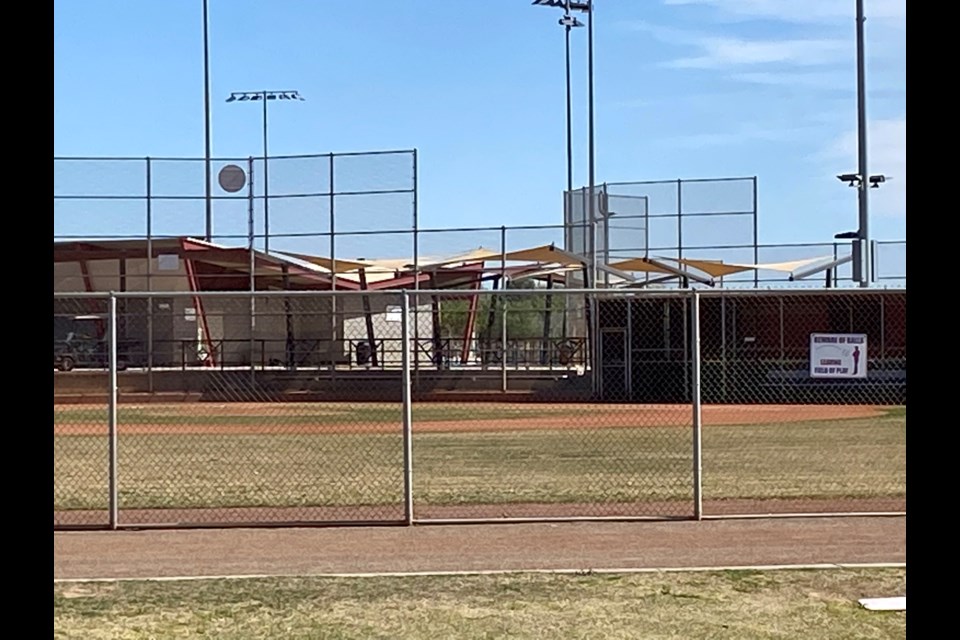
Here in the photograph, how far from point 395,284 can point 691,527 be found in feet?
107

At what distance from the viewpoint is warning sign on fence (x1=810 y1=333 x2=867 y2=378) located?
12891 millimetres

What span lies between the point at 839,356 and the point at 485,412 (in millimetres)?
15965

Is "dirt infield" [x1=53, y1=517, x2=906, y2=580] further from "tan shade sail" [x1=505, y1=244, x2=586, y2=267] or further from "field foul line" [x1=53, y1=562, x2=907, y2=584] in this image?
"tan shade sail" [x1=505, y1=244, x2=586, y2=267]

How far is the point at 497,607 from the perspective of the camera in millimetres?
8484

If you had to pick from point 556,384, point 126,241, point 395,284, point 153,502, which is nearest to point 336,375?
point 556,384

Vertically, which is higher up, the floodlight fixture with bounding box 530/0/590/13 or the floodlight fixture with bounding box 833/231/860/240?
the floodlight fixture with bounding box 530/0/590/13

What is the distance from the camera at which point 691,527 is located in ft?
39.6

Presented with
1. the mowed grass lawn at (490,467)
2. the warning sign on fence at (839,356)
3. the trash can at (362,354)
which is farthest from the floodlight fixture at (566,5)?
the warning sign on fence at (839,356)

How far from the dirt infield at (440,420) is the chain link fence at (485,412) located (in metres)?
0.09

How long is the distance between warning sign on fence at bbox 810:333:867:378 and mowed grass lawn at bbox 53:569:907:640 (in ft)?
11.5

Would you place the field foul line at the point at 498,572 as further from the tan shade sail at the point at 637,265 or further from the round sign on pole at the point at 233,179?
the tan shade sail at the point at 637,265

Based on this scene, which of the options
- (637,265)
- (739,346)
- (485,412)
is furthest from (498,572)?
(637,265)

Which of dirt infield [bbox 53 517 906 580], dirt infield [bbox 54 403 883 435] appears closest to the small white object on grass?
dirt infield [bbox 53 517 906 580]

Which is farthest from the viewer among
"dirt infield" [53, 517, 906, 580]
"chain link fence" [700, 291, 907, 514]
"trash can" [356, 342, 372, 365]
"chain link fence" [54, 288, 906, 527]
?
"trash can" [356, 342, 372, 365]
